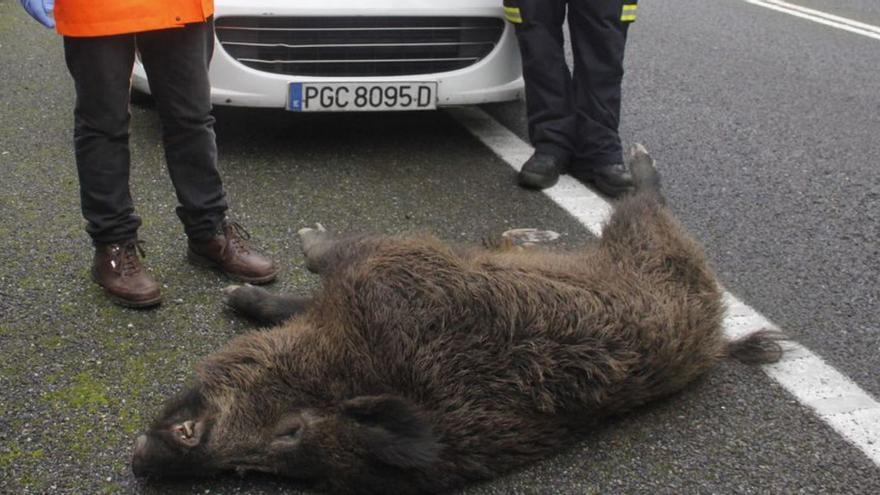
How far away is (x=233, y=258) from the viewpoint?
14.3 ft

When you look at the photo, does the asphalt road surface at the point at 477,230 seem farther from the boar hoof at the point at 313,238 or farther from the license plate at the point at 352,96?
the license plate at the point at 352,96

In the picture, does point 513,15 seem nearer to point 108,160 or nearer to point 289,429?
point 108,160

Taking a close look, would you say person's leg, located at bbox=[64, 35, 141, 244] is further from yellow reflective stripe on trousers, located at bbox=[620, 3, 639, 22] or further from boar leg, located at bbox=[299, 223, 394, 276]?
yellow reflective stripe on trousers, located at bbox=[620, 3, 639, 22]

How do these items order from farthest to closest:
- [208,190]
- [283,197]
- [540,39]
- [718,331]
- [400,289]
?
[540,39]
[283,197]
[208,190]
[718,331]
[400,289]

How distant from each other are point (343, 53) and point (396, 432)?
3104 millimetres

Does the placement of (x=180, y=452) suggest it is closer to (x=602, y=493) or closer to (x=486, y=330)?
(x=486, y=330)

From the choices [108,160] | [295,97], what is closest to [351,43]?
[295,97]

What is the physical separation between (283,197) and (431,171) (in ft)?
2.91

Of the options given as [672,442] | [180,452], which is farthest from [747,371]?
[180,452]

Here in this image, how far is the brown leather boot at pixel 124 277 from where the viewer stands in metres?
4.10

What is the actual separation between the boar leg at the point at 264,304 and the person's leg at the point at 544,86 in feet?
6.45

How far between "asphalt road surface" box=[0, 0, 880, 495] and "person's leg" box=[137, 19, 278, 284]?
0.13 metres

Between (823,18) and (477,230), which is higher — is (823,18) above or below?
below

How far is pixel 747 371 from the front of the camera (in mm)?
3838
